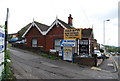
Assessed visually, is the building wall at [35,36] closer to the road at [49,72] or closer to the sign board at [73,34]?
the sign board at [73,34]

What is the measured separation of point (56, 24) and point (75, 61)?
7676 mm

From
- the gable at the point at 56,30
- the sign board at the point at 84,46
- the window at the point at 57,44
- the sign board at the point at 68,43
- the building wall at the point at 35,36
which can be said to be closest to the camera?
the sign board at the point at 68,43

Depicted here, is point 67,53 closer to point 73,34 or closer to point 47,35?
point 73,34

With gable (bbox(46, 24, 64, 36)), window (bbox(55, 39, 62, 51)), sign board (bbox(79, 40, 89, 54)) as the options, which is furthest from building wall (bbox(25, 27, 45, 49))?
sign board (bbox(79, 40, 89, 54))

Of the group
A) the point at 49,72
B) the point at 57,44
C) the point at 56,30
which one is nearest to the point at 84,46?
the point at 57,44

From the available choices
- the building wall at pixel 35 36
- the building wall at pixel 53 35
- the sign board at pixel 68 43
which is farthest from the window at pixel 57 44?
the sign board at pixel 68 43

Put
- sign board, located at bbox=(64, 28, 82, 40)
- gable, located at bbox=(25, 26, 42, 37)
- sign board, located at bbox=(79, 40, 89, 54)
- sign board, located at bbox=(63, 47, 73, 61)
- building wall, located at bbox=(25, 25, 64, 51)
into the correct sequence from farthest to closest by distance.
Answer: gable, located at bbox=(25, 26, 42, 37) → building wall, located at bbox=(25, 25, 64, 51) → sign board, located at bbox=(79, 40, 89, 54) → sign board, located at bbox=(64, 28, 82, 40) → sign board, located at bbox=(63, 47, 73, 61)

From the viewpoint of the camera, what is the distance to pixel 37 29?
22.7 metres

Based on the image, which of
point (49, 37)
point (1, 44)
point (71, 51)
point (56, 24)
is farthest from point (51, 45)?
point (1, 44)

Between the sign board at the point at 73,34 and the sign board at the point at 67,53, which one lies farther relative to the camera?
the sign board at the point at 73,34

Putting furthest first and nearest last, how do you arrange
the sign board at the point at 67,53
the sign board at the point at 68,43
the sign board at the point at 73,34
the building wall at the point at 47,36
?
the building wall at the point at 47,36
the sign board at the point at 73,34
the sign board at the point at 67,53
the sign board at the point at 68,43

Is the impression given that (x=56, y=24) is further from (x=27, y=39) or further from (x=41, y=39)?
(x=27, y=39)

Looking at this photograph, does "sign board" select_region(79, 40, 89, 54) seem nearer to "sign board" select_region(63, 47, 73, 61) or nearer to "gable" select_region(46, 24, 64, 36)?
"sign board" select_region(63, 47, 73, 61)

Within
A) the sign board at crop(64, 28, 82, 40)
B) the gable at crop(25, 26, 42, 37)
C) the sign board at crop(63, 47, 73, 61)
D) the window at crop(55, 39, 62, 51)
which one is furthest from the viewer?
the gable at crop(25, 26, 42, 37)
